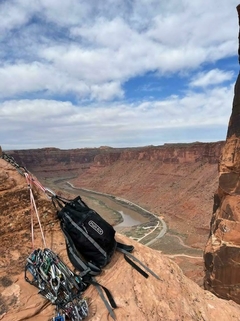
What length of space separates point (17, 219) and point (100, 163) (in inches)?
3826

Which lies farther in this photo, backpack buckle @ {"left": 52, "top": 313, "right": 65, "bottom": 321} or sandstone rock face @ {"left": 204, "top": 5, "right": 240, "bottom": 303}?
sandstone rock face @ {"left": 204, "top": 5, "right": 240, "bottom": 303}

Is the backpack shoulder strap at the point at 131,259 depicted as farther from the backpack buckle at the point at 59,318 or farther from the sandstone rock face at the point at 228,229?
the sandstone rock face at the point at 228,229

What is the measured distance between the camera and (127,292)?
4273 mm

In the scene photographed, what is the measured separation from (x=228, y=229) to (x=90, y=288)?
1119cm

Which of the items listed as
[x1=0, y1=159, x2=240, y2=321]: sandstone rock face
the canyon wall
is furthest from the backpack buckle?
the canyon wall

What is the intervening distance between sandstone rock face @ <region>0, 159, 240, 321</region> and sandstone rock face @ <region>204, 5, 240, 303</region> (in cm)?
864

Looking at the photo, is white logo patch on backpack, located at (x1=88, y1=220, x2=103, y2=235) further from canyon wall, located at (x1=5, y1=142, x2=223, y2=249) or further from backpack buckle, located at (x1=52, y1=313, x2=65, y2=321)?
canyon wall, located at (x1=5, y1=142, x2=223, y2=249)

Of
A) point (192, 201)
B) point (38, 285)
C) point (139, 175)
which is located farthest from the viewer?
point (139, 175)

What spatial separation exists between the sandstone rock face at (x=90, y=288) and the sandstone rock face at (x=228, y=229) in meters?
8.64

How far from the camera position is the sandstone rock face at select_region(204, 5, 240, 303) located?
43.1 feet

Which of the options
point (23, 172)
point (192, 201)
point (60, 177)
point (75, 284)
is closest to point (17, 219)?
point (23, 172)

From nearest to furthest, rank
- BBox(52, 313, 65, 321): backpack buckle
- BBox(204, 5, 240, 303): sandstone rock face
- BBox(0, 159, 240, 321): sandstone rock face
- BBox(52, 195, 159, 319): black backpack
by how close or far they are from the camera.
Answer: BBox(52, 313, 65, 321): backpack buckle → BBox(0, 159, 240, 321): sandstone rock face → BBox(52, 195, 159, 319): black backpack → BBox(204, 5, 240, 303): sandstone rock face

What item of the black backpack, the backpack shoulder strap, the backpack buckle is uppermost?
the black backpack

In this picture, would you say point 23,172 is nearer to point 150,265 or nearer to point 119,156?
point 150,265
